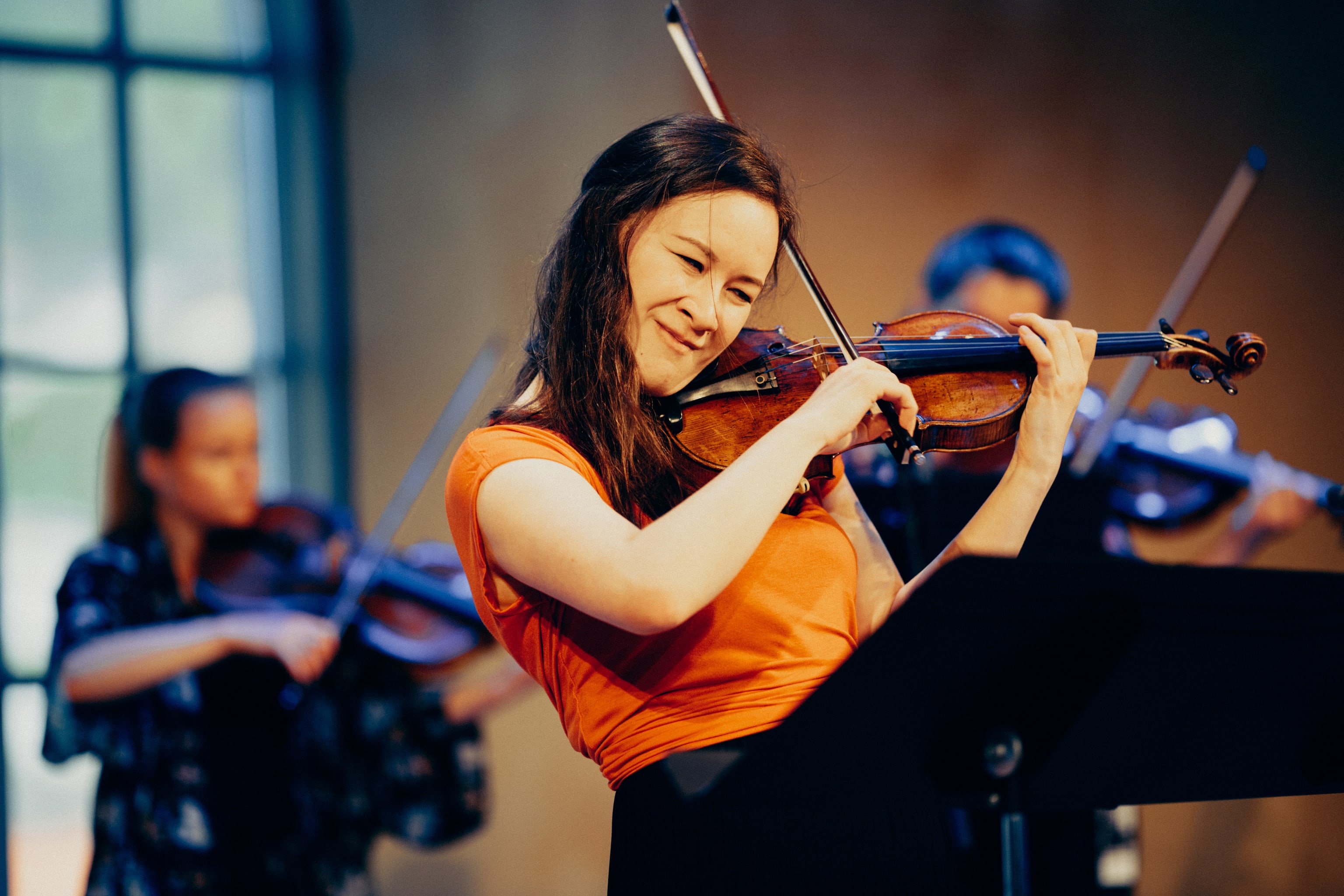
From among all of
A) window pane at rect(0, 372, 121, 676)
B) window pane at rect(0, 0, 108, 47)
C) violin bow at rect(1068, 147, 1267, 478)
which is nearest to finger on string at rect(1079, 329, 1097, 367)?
violin bow at rect(1068, 147, 1267, 478)

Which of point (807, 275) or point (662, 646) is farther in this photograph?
point (807, 275)

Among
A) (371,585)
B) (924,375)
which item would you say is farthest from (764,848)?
(371,585)

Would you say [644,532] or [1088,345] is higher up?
[1088,345]

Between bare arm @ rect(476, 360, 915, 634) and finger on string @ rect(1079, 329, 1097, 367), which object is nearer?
bare arm @ rect(476, 360, 915, 634)

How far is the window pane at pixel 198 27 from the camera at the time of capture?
304 cm

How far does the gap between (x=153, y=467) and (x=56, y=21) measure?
1.61m

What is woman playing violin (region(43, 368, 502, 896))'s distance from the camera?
76.3 inches

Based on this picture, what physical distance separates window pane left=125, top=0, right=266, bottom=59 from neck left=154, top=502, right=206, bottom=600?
5.36 feet

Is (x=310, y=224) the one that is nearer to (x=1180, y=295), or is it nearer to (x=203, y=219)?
(x=203, y=219)

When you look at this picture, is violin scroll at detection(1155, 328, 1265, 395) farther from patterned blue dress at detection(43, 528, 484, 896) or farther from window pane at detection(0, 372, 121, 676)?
window pane at detection(0, 372, 121, 676)

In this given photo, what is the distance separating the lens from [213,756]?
1979mm

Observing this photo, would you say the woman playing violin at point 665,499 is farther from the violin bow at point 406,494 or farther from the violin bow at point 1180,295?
the violin bow at point 406,494

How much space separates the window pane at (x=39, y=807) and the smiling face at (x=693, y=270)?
7.78 ft

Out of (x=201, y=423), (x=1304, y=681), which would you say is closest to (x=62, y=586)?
(x=201, y=423)
